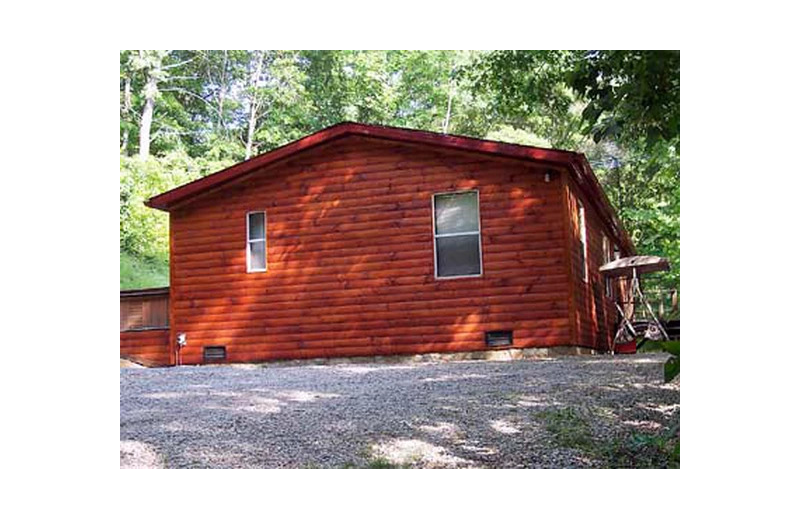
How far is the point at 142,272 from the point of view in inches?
402

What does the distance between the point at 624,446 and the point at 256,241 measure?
4.46 meters

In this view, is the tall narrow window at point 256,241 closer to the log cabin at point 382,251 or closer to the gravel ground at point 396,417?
the log cabin at point 382,251

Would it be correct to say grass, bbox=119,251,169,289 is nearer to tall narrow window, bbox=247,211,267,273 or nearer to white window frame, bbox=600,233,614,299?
tall narrow window, bbox=247,211,267,273

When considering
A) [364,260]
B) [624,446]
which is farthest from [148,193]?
[624,446]

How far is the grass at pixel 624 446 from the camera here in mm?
3814

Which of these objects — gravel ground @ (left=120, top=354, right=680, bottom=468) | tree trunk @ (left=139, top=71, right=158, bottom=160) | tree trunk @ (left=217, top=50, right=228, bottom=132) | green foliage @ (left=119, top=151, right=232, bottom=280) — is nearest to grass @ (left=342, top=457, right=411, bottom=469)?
gravel ground @ (left=120, top=354, right=680, bottom=468)

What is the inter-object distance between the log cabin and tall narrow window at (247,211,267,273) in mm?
13

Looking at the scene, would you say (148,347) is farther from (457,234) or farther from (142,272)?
(457,234)

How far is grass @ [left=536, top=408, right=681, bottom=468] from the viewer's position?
3814 mm

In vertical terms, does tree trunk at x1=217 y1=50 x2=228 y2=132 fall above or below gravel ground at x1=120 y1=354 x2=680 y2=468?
above
